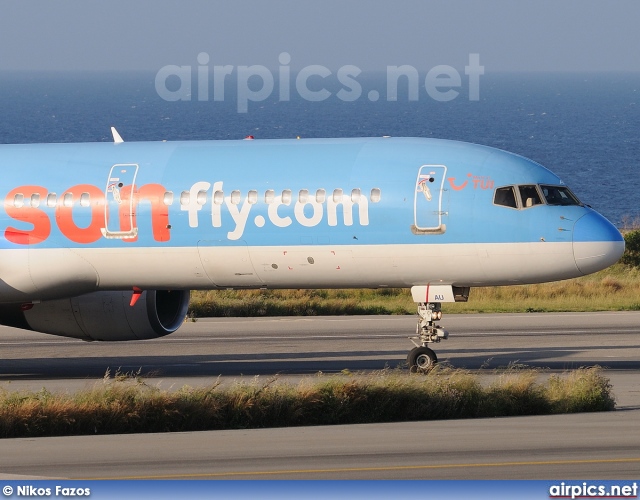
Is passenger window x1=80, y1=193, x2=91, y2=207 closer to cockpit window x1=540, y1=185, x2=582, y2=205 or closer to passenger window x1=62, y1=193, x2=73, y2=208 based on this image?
passenger window x1=62, y1=193, x2=73, y2=208

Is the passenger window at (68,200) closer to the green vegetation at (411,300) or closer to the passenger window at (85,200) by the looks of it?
the passenger window at (85,200)

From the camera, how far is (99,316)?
2734cm

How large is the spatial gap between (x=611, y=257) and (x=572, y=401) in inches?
154

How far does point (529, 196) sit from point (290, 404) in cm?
731

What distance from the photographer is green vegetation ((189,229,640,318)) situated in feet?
137

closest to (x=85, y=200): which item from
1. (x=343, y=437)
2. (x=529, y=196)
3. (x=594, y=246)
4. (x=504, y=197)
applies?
(x=504, y=197)

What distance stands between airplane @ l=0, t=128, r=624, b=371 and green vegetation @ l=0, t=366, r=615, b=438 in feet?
11.1

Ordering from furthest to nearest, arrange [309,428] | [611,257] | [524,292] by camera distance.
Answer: [524,292] → [611,257] → [309,428]

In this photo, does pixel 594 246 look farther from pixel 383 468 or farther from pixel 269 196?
pixel 383 468

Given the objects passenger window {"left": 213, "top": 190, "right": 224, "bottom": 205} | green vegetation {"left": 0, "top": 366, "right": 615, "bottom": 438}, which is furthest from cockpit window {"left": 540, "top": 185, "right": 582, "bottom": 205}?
passenger window {"left": 213, "top": 190, "right": 224, "bottom": 205}

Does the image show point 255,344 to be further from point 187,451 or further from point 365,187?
point 187,451

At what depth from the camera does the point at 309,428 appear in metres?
19.4

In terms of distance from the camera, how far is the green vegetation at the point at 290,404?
63.9 ft

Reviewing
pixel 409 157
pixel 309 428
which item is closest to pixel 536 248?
pixel 409 157
